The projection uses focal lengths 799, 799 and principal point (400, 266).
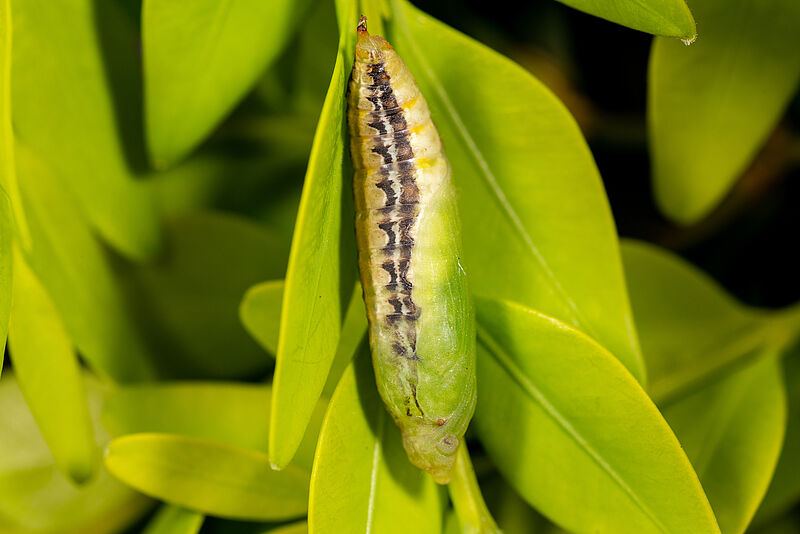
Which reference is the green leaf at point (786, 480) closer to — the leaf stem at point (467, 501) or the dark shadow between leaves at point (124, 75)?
the leaf stem at point (467, 501)

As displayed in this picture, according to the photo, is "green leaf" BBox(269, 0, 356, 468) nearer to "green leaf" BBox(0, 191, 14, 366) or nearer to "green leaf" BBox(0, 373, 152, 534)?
"green leaf" BBox(0, 191, 14, 366)

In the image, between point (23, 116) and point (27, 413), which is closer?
point (23, 116)

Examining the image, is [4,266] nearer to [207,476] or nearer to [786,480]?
[207,476]

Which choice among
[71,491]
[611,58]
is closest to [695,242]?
[611,58]

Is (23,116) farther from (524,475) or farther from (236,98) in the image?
(524,475)

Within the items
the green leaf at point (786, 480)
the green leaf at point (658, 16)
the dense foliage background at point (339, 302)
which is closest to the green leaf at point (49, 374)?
the dense foliage background at point (339, 302)

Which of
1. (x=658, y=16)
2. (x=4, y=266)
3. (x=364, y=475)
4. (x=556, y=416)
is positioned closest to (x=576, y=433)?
(x=556, y=416)

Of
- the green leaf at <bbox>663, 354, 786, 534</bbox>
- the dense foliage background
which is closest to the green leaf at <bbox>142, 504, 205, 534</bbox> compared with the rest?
the dense foliage background

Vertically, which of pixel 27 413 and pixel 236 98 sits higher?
pixel 236 98
